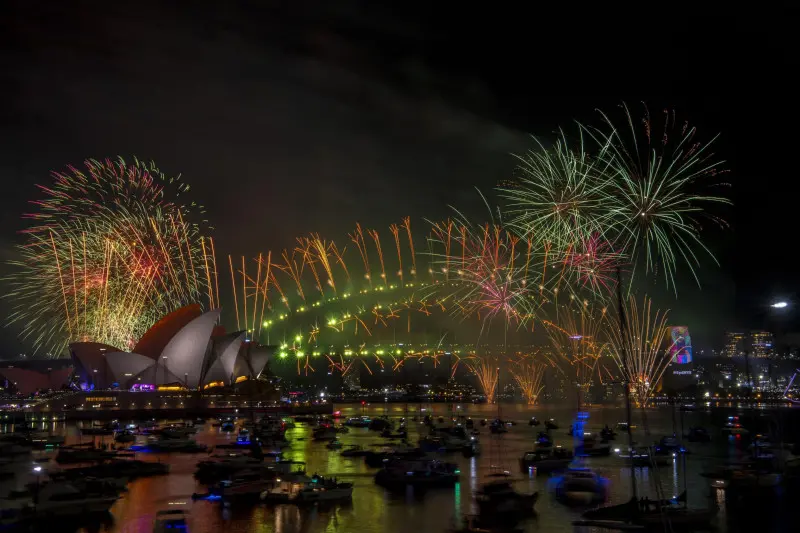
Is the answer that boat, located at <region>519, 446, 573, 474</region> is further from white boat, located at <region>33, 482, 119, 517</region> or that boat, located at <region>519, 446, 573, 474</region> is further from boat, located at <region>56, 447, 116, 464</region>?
boat, located at <region>56, 447, 116, 464</region>

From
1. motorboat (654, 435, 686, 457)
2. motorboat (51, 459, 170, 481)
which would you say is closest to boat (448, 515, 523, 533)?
motorboat (51, 459, 170, 481)

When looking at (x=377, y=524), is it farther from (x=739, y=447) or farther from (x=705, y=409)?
(x=705, y=409)

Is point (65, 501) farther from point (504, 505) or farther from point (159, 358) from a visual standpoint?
point (159, 358)

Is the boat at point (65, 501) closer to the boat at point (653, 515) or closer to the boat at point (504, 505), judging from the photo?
the boat at point (504, 505)

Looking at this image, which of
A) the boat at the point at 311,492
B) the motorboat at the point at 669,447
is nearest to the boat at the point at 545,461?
the motorboat at the point at 669,447

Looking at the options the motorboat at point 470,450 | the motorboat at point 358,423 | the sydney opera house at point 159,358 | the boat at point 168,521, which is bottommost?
the motorboat at point 358,423

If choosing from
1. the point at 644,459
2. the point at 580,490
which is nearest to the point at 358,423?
the point at 644,459
